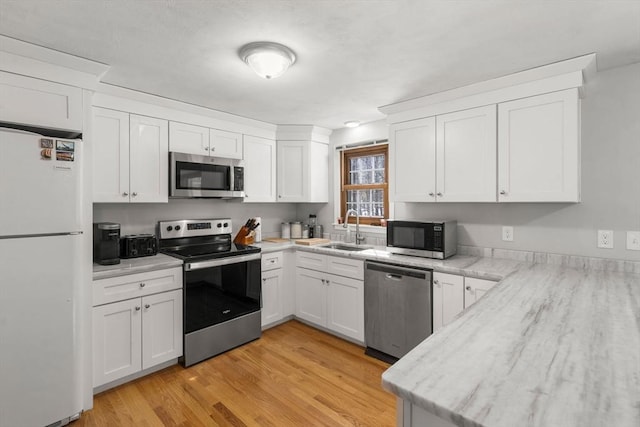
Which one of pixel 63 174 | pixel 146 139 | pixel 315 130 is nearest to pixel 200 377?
pixel 63 174

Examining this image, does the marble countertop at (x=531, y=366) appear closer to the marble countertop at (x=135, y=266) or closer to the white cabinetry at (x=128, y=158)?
the marble countertop at (x=135, y=266)

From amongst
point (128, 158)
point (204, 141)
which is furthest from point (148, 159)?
point (204, 141)

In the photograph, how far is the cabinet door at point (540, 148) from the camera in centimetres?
207

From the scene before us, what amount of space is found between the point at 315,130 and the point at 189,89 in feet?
5.22

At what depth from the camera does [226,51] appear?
1930 mm

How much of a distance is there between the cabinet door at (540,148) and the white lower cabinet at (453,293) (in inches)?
25.8

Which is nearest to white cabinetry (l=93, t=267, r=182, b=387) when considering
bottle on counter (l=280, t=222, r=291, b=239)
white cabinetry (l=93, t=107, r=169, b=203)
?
white cabinetry (l=93, t=107, r=169, b=203)

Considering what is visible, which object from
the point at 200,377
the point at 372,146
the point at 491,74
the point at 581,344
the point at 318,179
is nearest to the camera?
the point at 581,344

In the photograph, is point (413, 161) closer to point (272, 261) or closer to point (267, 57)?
point (267, 57)

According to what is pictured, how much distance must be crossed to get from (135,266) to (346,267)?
5.71 feet

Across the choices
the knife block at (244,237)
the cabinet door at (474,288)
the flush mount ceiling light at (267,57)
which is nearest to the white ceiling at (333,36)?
the flush mount ceiling light at (267,57)

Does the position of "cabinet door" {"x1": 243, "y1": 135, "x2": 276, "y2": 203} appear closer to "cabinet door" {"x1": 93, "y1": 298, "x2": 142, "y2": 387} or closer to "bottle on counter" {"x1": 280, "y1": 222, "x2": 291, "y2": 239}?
"bottle on counter" {"x1": 280, "y1": 222, "x2": 291, "y2": 239}

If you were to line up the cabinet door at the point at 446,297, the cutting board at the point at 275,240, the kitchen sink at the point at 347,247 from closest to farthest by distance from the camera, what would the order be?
the cabinet door at the point at 446,297 < the kitchen sink at the point at 347,247 < the cutting board at the point at 275,240

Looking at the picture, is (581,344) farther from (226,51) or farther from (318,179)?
(318,179)
